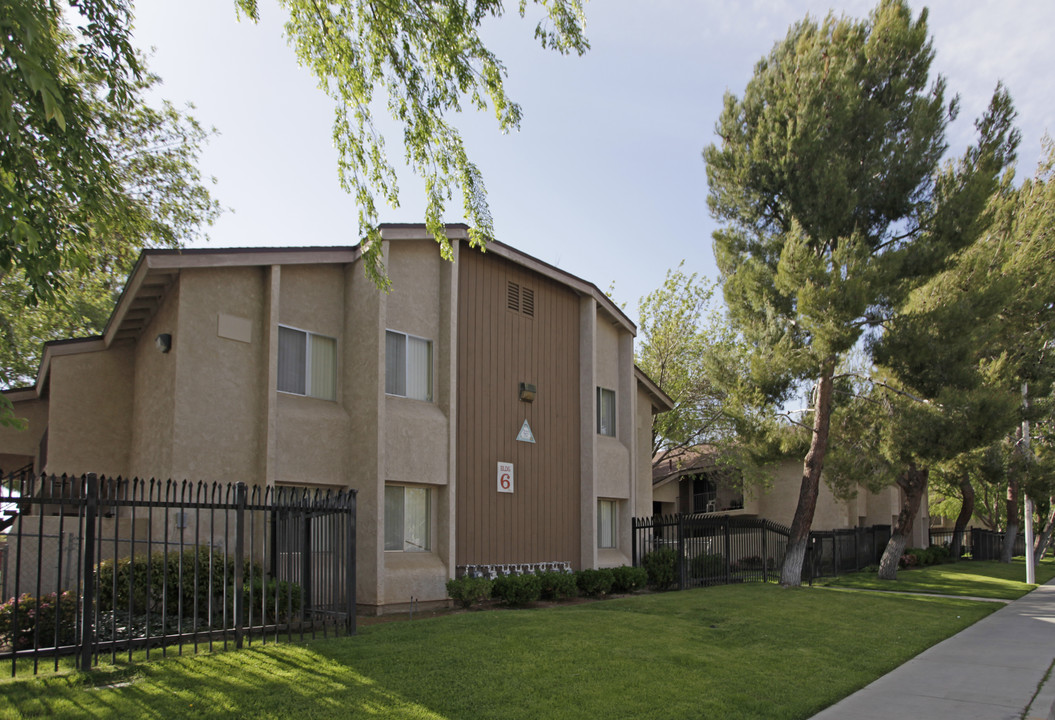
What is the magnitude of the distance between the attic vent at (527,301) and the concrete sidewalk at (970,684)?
1009cm

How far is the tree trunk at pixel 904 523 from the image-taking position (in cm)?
2625

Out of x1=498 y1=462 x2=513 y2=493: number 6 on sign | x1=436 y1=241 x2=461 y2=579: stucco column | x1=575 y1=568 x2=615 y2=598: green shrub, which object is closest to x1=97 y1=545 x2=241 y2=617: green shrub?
x1=436 y1=241 x2=461 y2=579: stucco column

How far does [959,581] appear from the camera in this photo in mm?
26328

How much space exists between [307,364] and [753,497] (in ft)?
79.5

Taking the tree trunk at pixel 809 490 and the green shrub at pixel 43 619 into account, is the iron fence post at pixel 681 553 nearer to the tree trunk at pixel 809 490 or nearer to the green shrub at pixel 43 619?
the tree trunk at pixel 809 490

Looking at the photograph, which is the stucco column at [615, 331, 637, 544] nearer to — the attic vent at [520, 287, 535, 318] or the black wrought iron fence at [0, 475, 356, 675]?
the attic vent at [520, 287, 535, 318]

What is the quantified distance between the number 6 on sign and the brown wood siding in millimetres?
122

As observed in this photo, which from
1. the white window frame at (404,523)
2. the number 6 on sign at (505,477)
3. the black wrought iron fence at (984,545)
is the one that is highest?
the number 6 on sign at (505,477)

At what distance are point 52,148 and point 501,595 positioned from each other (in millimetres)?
10525

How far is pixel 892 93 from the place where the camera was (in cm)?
2053

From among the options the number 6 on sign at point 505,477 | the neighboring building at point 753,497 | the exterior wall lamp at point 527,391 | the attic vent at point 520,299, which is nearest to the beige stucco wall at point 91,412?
the number 6 on sign at point 505,477

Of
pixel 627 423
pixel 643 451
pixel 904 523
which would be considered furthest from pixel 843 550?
pixel 627 423

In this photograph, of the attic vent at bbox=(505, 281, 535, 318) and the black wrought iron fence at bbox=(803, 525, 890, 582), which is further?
the black wrought iron fence at bbox=(803, 525, 890, 582)

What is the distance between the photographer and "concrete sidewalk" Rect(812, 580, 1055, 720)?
8062 mm
